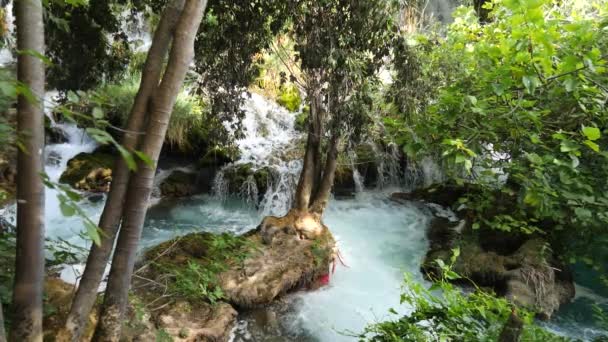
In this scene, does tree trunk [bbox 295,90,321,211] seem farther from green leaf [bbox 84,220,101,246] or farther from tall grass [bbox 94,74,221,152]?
green leaf [bbox 84,220,101,246]

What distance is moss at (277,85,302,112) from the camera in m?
9.88

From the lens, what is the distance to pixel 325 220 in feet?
24.2

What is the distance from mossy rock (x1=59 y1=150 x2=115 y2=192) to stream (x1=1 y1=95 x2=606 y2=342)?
213 millimetres

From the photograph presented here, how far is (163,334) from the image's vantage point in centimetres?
316

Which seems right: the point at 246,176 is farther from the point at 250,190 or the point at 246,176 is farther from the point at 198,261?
the point at 198,261

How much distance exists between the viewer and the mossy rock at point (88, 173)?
7.52 meters

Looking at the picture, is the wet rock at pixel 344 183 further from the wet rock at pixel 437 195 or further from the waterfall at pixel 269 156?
the waterfall at pixel 269 156

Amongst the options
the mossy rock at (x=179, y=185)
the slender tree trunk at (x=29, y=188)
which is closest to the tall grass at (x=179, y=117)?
the mossy rock at (x=179, y=185)

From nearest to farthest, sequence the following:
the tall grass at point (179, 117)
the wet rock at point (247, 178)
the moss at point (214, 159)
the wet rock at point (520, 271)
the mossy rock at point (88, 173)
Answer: the wet rock at point (520, 271) < the mossy rock at point (88, 173) < the wet rock at point (247, 178) < the tall grass at point (179, 117) < the moss at point (214, 159)

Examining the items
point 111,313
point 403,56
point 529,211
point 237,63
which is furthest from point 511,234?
point 111,313

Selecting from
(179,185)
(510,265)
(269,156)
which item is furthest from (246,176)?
(510,265)

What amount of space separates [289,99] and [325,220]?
3691 mm

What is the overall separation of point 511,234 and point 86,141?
8.14 meters

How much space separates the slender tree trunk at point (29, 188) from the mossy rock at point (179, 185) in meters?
6.17
